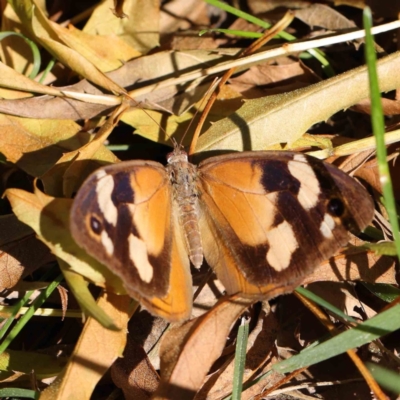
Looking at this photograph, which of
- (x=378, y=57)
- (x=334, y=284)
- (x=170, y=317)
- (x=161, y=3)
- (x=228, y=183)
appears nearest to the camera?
(x=170, y=317)

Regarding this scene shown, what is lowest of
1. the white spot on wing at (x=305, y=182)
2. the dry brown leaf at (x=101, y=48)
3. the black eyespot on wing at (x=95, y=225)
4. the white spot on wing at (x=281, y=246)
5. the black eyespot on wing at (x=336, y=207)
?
the white spot on wing at (x=281, y=246)

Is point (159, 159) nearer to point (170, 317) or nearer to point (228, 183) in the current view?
point (228, 183)

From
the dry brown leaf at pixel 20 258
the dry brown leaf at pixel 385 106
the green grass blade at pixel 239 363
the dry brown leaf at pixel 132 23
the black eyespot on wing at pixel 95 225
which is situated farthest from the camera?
the dry brown leaf at pixel 132 23

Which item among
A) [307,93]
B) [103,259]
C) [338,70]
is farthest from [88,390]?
[338,70]

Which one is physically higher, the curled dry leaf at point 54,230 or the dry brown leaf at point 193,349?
the curled dry leaf at point 54,230

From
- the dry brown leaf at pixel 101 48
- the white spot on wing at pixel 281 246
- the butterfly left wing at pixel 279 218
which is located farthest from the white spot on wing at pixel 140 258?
the dry brown leaf at pixel 101 48

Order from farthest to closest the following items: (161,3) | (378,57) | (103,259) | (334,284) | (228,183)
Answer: (161,3) < (378,57) < (334,284) < (228,183) < (103,259)

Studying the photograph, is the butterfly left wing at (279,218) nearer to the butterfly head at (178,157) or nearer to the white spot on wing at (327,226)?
the white spot on wing at (327,226)
